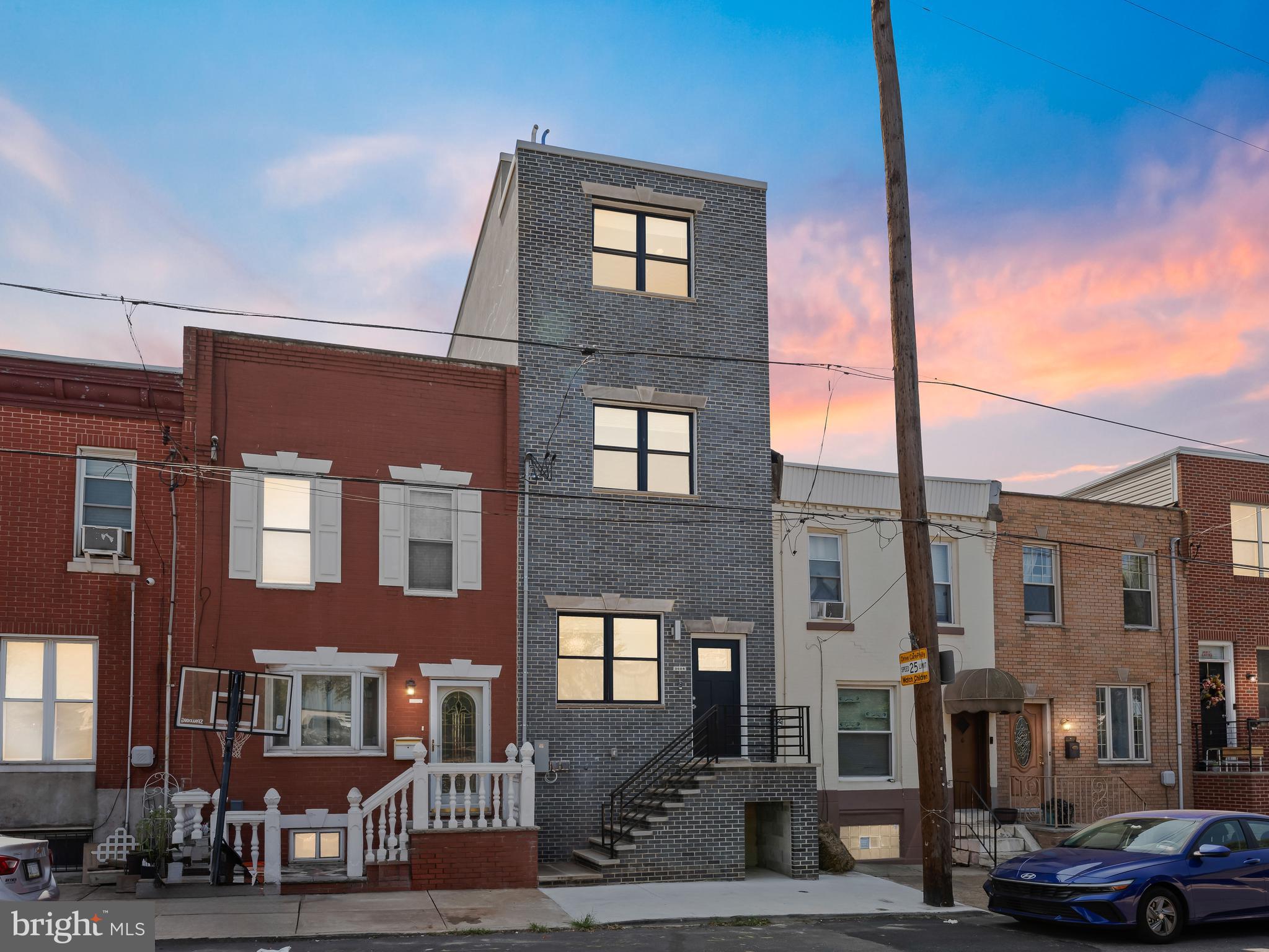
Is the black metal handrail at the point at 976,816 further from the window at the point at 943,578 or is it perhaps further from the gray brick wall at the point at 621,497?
the gray brick wall at the point at 621,497

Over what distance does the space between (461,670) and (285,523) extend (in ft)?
11.9

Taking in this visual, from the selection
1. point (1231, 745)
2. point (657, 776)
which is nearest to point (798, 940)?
point (657, 776)

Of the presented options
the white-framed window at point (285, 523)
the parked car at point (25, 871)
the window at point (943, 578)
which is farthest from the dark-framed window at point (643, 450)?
the parked car at point (25, 871)

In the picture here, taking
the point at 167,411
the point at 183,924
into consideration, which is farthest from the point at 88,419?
the point at 183,924

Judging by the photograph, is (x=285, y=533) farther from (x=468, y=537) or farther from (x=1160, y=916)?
(x=1160, y=916)

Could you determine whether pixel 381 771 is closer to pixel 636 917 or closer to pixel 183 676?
pixel 183 676

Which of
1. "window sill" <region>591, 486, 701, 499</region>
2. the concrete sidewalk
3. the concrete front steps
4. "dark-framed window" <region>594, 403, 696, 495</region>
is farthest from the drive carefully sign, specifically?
"dark-framed window" <region>594, 403, 696, 495</region>

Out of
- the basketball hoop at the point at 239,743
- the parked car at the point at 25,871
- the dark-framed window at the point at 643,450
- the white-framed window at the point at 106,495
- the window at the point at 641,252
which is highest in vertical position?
the window at the point at 641,252

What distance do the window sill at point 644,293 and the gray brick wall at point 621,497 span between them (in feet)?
0.31

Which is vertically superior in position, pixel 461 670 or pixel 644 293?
pixel 644 293

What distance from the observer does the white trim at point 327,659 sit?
1914 cm

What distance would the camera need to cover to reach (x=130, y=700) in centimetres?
1841

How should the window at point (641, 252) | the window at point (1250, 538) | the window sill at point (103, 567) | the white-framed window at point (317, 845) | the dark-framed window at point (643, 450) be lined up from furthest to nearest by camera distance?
the window at point (1250, 538)
the window at point (641, 252)
the dark-framed window at point (643, 450)
the white-framed window at point (317, 845)
the window sill at point (103, 567)

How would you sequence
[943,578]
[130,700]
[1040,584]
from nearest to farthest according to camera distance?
[130,700] → [943,578] → [1040,584]
